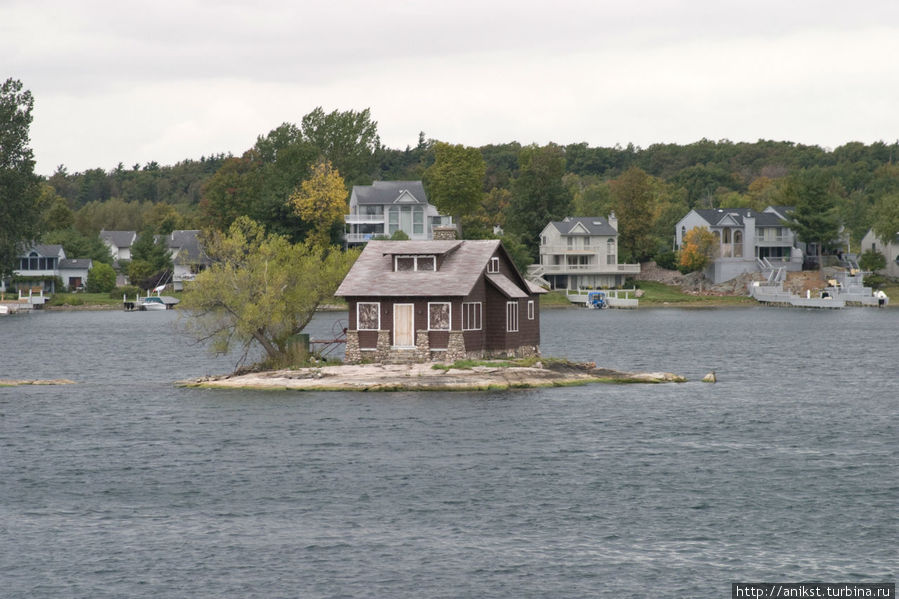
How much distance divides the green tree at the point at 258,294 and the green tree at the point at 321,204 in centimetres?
8660

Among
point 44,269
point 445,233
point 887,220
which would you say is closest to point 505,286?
point 445,233

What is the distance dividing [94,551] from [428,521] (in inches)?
366

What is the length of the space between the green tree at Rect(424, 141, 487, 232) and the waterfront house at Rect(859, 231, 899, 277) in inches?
2083

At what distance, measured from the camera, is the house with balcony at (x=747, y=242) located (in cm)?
15562

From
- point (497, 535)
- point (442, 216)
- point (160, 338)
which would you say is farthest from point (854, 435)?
point (442, 216)

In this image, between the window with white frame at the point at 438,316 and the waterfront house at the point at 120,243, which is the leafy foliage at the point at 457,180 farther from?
the window with white frame at the point at 438,316

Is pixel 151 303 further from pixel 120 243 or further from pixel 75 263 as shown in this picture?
pixel 120 243

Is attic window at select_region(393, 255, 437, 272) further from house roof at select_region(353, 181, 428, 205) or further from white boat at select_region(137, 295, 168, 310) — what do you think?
white boat at select_region(137, 295, 168, 310)

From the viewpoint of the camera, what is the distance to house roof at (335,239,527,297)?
59031 millimetres

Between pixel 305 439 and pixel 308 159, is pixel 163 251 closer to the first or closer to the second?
pixel 308 159

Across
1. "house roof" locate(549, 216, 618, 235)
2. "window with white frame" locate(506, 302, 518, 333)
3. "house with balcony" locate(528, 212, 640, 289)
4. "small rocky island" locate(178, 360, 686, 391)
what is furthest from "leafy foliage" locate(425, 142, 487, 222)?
"small rocky island" locate(178, 360, 686, 391)

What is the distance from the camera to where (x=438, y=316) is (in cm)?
5894

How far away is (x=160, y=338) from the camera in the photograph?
107m

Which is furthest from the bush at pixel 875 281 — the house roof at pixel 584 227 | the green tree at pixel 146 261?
the green tree at pixel 146 261
